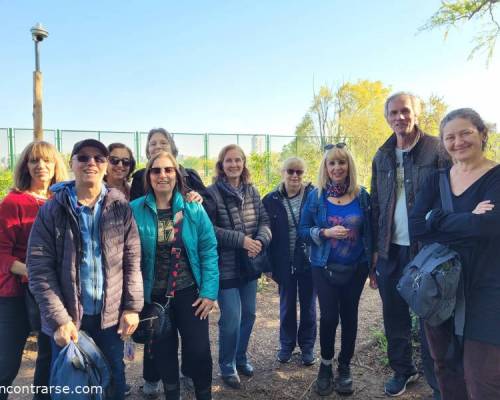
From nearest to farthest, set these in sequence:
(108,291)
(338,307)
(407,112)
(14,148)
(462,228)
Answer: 1. (462,228)
2. (108,291)
3. (407,112)
4. (338,307)
5. (14,148)

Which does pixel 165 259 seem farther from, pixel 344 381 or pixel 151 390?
pixel 344 381

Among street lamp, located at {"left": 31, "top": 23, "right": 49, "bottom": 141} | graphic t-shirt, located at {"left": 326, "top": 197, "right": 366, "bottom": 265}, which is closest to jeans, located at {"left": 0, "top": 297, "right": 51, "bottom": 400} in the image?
graphic t-shirt, located at {"left": 326, "top": 197, "right": 366, "bottom": 265}

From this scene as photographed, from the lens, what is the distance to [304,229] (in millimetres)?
3350

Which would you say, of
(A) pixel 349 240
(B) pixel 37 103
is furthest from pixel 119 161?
(B) pixel 37 103

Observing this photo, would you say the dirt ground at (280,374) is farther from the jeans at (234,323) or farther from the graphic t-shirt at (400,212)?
the graphic t-shirt at (400,212)

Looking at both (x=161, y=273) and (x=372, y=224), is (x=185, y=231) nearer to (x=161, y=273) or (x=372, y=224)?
(x=161, y=273)

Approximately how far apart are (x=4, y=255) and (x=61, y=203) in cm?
67

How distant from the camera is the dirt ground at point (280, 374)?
322 cm

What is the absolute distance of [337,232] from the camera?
3.04m

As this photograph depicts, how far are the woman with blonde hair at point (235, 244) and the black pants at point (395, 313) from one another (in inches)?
42.2

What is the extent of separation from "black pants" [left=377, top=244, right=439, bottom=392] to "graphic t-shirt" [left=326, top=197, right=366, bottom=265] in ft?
0.76

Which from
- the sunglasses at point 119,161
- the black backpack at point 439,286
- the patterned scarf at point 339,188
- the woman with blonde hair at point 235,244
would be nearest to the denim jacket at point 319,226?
the patterned scarf at point 339,188

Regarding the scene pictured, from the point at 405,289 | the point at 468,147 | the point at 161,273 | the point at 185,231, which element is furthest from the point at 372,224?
the point at 161,273

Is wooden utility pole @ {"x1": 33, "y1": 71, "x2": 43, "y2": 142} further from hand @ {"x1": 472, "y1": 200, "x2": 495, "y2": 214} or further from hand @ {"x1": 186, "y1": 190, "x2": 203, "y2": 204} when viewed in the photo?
hand @ {"x1": 472, "y1": 200, "x2": 495, "y2": 214}
